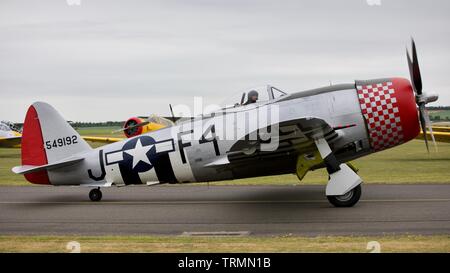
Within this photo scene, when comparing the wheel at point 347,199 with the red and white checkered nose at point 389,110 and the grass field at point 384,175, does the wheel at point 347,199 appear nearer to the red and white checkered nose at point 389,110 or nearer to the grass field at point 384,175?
the red and white checkered nose at point 389,110

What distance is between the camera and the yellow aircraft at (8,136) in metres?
36.2

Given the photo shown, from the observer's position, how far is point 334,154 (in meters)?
12.3

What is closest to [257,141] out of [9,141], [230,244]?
[230,244]

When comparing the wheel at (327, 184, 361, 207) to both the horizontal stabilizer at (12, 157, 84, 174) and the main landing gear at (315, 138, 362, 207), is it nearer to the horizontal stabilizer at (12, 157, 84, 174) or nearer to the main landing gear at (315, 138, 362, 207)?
the main landing gear at (315, 138, 362, 207)

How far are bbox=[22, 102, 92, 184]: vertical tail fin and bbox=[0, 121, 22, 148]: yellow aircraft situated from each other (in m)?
23.5

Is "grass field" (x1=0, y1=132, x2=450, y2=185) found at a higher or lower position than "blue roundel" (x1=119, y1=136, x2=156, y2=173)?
lower

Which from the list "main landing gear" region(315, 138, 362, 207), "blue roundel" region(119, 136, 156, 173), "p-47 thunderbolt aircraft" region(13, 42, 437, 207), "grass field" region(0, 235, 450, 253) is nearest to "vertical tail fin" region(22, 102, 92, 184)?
"p-47 thunderbolt aircraft" region(13, 42, 437, 207)

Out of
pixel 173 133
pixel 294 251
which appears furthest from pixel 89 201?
pixel 294 251

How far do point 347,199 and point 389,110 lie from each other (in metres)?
2.06

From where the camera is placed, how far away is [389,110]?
11.5 metres

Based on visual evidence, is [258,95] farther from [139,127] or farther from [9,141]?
[9,141]

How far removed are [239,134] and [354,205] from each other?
2.91 m

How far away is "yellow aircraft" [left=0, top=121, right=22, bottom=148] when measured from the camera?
36.2 metres

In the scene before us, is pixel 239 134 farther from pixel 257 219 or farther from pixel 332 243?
pixel 332 243
